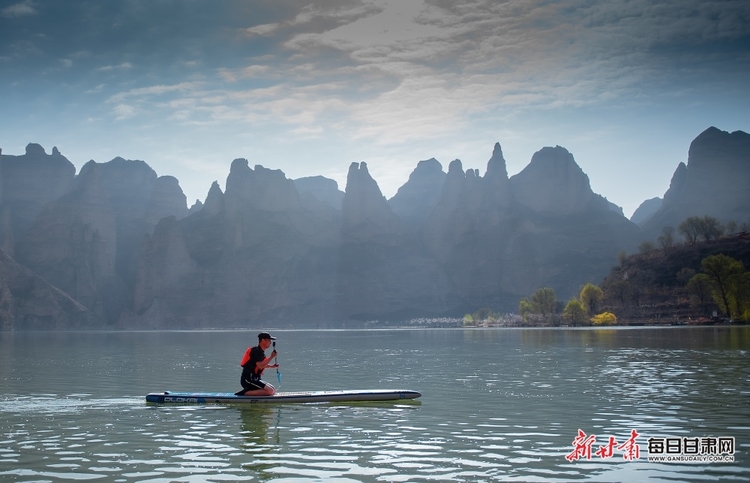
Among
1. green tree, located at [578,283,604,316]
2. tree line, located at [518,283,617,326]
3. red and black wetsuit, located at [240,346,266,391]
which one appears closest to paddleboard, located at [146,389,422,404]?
red and black wetsuit, located at [240,346,266,391]

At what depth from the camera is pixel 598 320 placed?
16550 cm

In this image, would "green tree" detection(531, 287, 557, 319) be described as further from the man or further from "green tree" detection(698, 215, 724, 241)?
the man

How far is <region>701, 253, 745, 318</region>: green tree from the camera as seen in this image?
132 meters

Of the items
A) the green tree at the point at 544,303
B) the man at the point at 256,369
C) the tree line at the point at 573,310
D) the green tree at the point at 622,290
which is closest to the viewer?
the man at the point at 256,369

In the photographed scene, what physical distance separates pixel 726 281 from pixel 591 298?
45176 mm

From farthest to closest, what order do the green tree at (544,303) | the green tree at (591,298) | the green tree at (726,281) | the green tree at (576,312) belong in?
1. the green tree at (544,303)
2. the green tree at (591,298)
3. the green tree at (576,312)
4. the green tree at (726,281)

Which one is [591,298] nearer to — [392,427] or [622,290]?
[622,290]

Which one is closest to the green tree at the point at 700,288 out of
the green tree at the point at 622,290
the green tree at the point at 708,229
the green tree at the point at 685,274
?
the green tree at the point at 685,274

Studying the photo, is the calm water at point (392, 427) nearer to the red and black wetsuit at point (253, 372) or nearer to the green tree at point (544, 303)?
the red and black wetsuit at point (253, 372)

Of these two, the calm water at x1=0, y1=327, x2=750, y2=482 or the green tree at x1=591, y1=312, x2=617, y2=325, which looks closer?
the calm water at x1=0, y1=327, x2=750, y2=482

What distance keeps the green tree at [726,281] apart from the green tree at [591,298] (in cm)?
3938

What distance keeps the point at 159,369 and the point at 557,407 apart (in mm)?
37543

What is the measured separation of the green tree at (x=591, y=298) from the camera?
17612 cm

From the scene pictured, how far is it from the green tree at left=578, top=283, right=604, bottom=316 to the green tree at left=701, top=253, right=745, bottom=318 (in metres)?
39.4
